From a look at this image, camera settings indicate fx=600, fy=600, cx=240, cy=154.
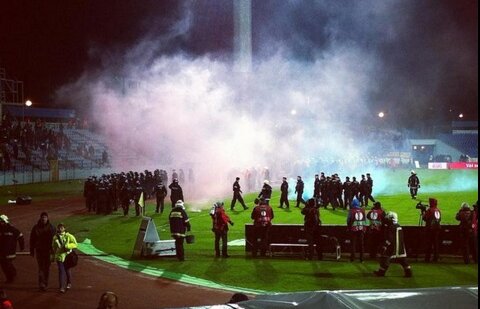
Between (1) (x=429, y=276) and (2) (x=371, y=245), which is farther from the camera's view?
(2) (x=371, y=245)

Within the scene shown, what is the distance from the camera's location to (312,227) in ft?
53.9

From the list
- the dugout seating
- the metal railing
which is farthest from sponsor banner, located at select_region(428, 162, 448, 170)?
the dugout seating

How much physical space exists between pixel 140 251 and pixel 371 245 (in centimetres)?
664

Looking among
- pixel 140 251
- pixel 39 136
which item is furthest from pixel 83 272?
pixel 39 136

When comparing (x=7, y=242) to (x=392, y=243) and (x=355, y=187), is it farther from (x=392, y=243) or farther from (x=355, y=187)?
(x=355, y=187)

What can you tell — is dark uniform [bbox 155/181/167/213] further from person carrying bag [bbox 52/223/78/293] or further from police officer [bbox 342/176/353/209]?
person carrying bag [bbox 52/223/78/293]

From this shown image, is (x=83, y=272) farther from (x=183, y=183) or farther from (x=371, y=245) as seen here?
(x=183, y=183)

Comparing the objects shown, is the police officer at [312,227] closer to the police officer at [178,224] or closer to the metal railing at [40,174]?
the police officer at [178,224]

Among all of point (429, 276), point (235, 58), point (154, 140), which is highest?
point (235, 58)

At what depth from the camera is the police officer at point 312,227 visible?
1628 centimetres

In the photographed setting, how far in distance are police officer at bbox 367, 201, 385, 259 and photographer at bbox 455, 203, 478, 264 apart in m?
2.07

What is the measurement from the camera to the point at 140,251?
17.5 meters

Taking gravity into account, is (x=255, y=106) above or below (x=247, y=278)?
above

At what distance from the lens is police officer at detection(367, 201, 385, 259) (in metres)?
16.2
